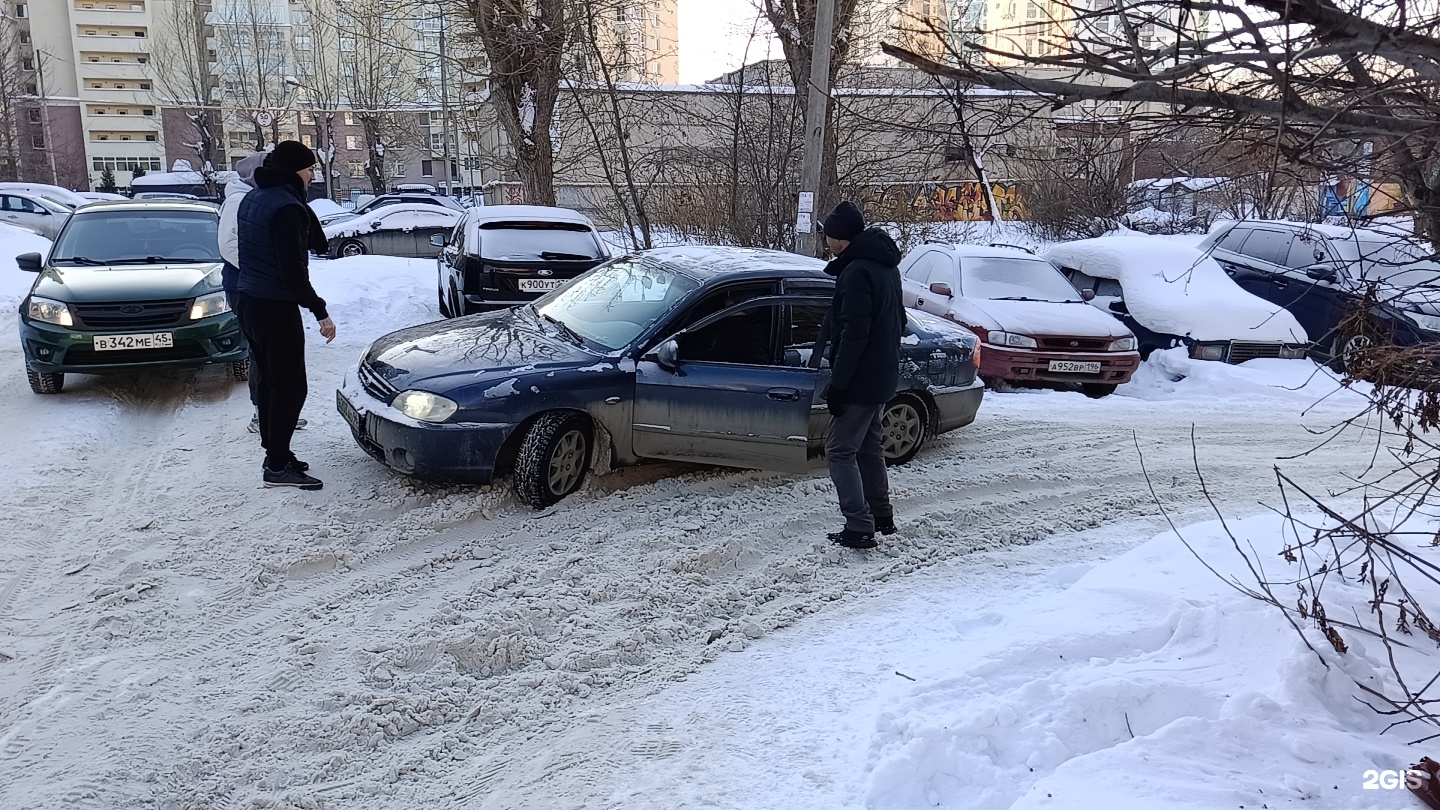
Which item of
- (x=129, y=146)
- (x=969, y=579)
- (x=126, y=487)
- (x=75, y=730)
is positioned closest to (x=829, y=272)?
(x=969, y=579)

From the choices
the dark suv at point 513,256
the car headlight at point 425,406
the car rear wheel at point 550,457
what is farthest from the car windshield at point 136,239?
the car rear wheel at point 550,457

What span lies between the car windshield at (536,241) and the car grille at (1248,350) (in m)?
7.53

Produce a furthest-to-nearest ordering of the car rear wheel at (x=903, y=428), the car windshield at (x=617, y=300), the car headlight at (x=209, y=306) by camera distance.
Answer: the car headlight at (x=209, y=306) → the car rear wheel at (x=903, y=428) → the car windshield at (x=617, y=300)

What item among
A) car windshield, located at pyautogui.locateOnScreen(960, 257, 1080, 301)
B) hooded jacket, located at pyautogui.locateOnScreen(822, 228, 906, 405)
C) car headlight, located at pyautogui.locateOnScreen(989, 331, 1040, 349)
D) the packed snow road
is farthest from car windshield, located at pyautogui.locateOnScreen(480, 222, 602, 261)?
hooded jacket, located at pyautogui.locateOnScreen(822, 228, 906, 405)

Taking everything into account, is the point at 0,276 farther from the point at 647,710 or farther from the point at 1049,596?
the point at 1049,596

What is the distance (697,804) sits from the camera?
2.93m

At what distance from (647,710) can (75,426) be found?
18.1 ft

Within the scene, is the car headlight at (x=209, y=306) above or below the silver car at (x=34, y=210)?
below

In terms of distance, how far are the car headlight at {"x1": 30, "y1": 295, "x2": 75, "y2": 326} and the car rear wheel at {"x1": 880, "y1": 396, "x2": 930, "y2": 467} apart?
640 centimetres

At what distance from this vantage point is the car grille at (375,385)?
548 cm

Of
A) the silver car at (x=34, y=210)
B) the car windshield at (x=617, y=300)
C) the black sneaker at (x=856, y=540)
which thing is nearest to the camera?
the black sneaker at (x=856, y=540)

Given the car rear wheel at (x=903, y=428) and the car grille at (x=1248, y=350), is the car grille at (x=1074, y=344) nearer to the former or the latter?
the car grille at (x=1248, y=350)

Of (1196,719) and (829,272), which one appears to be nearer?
(1196,719)

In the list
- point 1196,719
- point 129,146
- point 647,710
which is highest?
A: point 129,146
